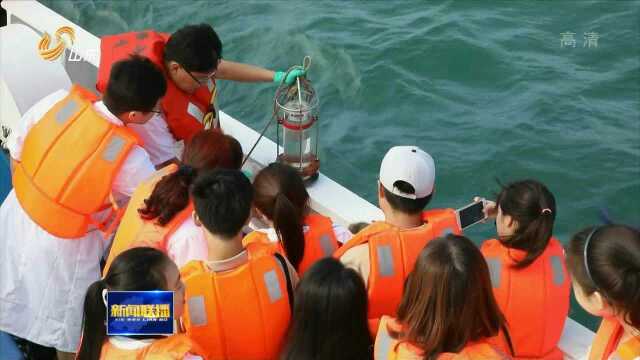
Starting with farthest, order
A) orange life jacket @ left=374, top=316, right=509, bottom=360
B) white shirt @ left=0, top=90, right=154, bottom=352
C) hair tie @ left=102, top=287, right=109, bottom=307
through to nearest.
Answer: white shirt @ left=0, top=90, right=154, bottom=352 → orange life jacket @ left=374, top=316, right=509, bottom=360 → hair tie @ left=102, top=287, right=109, bottom=307

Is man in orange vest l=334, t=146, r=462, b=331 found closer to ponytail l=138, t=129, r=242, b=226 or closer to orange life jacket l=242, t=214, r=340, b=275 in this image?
orange life jacket l=242, t=214, r=340, b=275

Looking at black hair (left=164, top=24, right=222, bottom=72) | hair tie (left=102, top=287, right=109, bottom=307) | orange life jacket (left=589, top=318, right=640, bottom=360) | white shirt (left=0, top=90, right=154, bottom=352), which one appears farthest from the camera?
black hair (left=164, top=24, right=222, bottom=72)

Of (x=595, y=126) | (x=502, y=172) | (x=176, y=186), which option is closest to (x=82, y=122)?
(x=176, y=186)

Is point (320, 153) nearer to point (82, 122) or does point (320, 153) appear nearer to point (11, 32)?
point (11, 32)

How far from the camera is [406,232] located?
104 inches

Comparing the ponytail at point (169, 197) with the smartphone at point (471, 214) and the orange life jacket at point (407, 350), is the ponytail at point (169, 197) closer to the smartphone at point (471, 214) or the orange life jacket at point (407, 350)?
the orange life jacket at point (407, 350)

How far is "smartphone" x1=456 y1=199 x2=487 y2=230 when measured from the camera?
2.95m

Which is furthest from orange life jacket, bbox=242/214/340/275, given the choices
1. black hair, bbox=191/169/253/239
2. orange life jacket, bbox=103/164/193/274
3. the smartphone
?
the smartphone

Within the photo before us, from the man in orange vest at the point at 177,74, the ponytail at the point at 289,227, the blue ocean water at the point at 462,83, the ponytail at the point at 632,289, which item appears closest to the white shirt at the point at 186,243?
the ponytail at the point at 289,227

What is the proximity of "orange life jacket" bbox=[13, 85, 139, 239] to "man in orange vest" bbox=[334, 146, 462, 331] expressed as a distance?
100 centimetres

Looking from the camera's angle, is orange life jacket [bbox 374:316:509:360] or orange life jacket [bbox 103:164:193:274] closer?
orange life jacket [bbox 374:316:509:360]

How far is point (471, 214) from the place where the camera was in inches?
118

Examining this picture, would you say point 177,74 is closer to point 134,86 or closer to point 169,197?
point 134,86

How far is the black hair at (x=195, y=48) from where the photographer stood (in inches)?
131
